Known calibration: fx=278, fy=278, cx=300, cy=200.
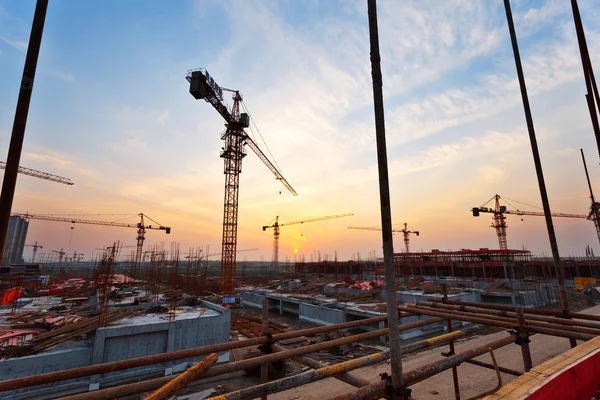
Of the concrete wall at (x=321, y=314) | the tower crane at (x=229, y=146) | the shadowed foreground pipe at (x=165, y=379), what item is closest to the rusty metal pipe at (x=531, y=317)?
the shadowed foreground pipe at (x=165, y=379)

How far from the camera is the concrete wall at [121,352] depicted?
9094mm

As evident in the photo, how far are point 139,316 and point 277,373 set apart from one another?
7.22 metres

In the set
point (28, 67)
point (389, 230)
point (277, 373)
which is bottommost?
point (277, 373)

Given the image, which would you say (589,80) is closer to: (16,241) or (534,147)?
(534,147)

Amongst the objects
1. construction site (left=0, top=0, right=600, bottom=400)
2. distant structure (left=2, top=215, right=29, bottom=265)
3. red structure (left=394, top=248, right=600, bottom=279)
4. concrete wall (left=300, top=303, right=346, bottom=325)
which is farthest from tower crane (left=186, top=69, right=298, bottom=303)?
distant structure (left=2, top=215, right=29, bottom=265)

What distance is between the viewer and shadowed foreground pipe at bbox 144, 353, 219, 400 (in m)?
2.15

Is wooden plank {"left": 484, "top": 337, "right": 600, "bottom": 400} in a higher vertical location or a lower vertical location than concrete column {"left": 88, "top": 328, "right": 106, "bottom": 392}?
higher

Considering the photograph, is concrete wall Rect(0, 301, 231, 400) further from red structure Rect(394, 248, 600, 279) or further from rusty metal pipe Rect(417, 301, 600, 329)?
red structure Rect(394, 248, 600, 279)

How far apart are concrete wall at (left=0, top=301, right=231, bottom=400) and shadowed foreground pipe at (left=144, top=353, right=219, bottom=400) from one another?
10341 mm

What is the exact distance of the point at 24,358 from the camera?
8.98m

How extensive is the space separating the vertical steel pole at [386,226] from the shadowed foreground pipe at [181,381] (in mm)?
1922

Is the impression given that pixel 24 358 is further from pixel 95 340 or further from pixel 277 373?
pixel 277 373

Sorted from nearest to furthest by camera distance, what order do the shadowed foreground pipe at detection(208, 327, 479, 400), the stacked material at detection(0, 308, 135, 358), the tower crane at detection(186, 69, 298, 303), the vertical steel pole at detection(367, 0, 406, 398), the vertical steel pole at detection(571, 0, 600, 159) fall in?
1. the shadowed foreground pipe at detection(208, 327, 479, 400)
2. the vertical steel pole at detection(367, 0, 406, 398)
3. the vertical steel pole at detection(571, 0, 600, 159)
4. the stacked material at detection(0, 308, 135, 358)
5. the tower crane at detection(186, 69, 298, 303)

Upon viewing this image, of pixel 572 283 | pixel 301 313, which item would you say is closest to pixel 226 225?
pixel 301 313
